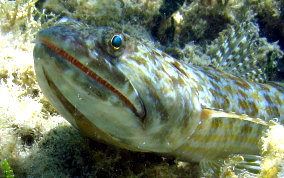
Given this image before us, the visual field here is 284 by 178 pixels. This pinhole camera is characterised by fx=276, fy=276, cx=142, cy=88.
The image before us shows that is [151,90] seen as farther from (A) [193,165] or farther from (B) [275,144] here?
(A) [193,165]

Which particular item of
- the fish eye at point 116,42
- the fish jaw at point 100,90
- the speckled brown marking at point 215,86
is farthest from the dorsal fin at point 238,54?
the fish eye at point 116,42

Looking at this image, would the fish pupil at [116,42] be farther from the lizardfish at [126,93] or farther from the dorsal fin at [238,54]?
the dorsal fin at [238,54]

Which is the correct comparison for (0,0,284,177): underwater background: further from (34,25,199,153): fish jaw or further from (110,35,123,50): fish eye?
(110,35,123,50): fish eye

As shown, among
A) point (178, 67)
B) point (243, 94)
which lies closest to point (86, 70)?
point (178, 67)

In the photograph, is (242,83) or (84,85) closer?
(84,85)

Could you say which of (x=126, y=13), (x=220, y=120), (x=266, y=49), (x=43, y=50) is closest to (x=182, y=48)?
(x=126, y=13)

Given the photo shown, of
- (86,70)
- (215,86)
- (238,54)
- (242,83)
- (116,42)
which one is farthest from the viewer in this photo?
(238,54)

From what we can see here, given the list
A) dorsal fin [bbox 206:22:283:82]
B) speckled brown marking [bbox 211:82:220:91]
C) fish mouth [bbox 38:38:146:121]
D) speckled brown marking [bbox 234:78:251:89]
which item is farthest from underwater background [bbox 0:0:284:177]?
speckled brown marking [bbox 211:82:220:91]

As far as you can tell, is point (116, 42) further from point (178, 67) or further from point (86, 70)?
point (178, 67)
